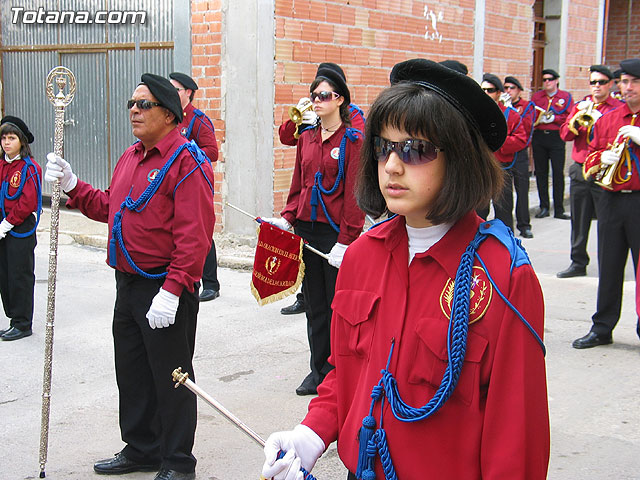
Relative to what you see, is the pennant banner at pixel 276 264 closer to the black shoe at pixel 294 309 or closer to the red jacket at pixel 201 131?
the black shoe at pixel 294 309

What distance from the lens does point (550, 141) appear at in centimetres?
1360

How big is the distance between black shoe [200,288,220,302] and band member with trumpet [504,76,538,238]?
5.54 meters

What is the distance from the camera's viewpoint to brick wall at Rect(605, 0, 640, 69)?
71.3 ft

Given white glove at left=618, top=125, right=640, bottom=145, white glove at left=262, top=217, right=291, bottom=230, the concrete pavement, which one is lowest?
the concrete pavement

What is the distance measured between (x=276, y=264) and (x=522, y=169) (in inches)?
294

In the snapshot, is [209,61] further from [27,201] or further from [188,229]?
[188,229]

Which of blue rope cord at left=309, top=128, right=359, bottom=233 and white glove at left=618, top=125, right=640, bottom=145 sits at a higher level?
white glove at left=618, top=125, right=640, bottom=145

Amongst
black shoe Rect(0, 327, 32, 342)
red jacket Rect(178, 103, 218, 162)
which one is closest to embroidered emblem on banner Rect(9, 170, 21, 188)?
black shoe Rect(0, 327, 32, 342)

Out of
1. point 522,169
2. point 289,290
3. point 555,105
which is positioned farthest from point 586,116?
point 555,105

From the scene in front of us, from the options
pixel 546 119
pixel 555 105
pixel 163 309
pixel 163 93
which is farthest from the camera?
pixel 555 105

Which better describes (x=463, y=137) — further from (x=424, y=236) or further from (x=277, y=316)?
(x=277, y=316)

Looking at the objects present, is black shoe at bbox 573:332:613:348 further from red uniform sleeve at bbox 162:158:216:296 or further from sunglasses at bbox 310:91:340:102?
red uniform sleeve at bbox 162:158:216:296

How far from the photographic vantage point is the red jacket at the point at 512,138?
10.8 metres

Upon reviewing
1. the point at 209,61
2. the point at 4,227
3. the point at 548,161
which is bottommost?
the point at 4,227
